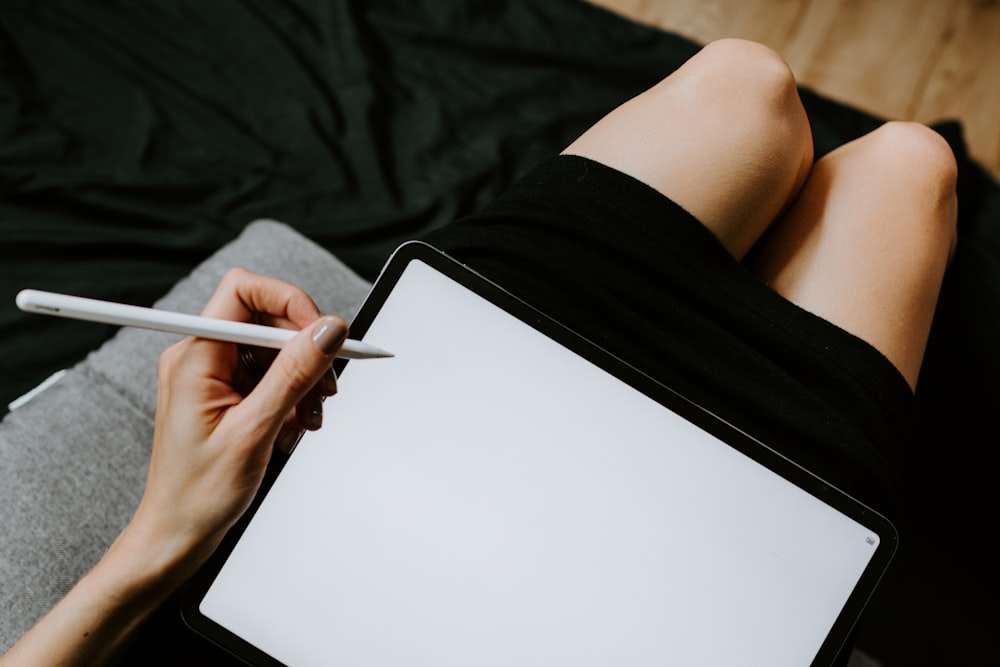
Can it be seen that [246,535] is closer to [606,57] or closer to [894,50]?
[606,57]

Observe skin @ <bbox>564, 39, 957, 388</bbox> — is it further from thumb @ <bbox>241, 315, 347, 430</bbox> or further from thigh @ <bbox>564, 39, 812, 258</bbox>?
thumb @ <bbox>241, 315, 347, 430</bbox>

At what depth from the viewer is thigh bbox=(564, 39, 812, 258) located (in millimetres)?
705

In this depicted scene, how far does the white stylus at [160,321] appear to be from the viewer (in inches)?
17.1

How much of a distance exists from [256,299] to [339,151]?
1.67ft

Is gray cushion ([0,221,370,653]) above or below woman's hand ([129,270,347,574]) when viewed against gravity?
below

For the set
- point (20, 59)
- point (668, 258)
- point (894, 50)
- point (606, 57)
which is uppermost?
point (894, 50)

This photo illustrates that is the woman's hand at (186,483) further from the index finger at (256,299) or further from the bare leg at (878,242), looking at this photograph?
the bare leg at (878,242)

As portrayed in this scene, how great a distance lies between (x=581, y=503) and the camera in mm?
551

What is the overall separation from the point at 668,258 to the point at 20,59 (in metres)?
0.95

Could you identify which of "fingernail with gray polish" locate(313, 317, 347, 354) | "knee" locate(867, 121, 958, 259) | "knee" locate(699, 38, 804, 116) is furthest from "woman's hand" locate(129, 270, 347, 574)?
"knee" locate(867, 121, 958, 259)

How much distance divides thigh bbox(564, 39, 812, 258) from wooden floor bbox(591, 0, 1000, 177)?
685 mm

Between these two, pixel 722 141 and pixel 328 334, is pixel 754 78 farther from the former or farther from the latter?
pixel 328 334

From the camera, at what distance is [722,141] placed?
708mm

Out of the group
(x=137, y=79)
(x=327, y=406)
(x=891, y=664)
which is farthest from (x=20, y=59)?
(x=891, y=664)
